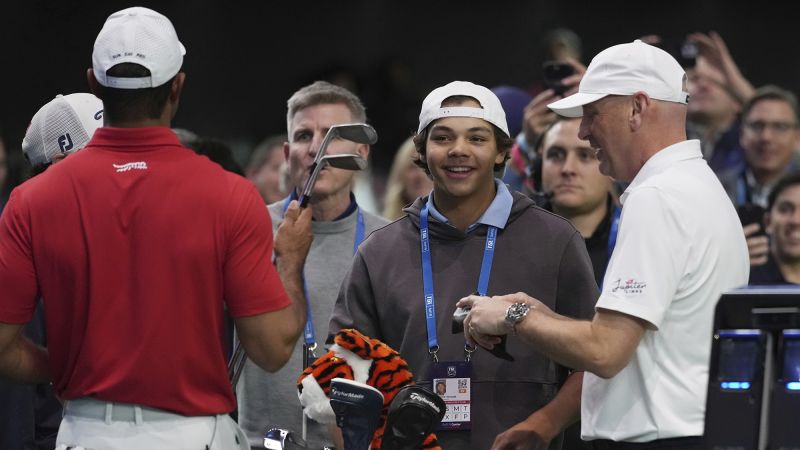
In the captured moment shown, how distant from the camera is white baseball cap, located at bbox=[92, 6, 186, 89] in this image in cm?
316

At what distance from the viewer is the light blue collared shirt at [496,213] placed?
4031mm

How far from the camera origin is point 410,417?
3.47 m

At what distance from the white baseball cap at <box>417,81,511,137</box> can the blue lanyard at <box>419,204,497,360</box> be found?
0.33 m

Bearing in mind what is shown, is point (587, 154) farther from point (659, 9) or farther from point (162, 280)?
point (659, 9)

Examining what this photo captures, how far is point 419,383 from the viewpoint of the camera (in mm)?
3885

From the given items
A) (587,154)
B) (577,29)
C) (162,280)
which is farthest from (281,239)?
(577,29)

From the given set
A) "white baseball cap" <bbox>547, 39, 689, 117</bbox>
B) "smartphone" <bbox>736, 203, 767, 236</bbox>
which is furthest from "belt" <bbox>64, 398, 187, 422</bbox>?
"smartphone" <bbox>736, 203, 767, 236</bbox>

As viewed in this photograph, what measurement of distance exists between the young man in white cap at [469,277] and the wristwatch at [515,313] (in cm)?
33

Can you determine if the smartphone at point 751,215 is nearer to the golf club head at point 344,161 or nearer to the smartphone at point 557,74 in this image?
the smartphone at point 557,74

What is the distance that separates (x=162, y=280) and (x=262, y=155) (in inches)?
192

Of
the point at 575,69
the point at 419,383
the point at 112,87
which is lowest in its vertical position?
the point at 419,383

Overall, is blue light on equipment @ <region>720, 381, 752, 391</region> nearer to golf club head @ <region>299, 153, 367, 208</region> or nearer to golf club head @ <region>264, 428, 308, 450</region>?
golf club head @ <region>264, 428, 308, 450</region>

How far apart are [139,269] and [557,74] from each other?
11.3 feet

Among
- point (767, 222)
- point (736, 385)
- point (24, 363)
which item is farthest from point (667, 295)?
point (767, 222)
